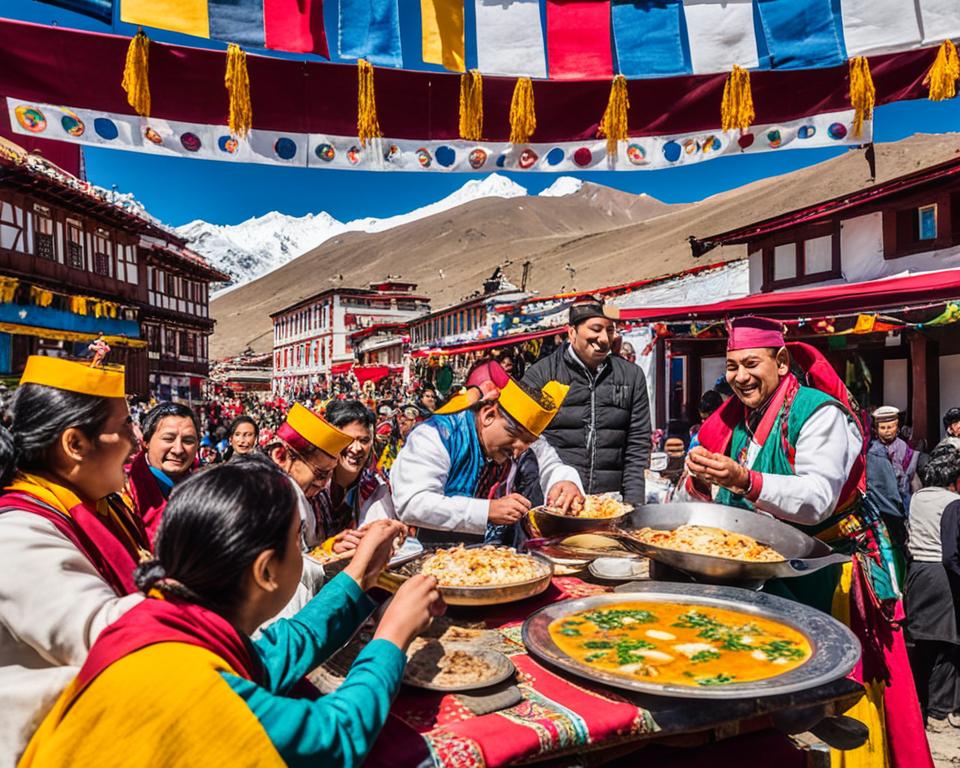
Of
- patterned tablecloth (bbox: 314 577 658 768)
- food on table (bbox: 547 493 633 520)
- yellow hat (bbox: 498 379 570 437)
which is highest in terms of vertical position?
yellow hat (bbox: 498 379 570 437)

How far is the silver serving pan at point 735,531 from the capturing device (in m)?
2.25

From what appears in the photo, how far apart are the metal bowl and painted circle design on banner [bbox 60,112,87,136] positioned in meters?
3.00

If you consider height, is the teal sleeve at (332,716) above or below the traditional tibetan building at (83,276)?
below

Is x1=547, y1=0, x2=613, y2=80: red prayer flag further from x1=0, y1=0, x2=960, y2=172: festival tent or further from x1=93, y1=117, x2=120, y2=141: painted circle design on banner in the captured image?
x1=93, y1=117, x2=120, y2=141: painted circle design on banner

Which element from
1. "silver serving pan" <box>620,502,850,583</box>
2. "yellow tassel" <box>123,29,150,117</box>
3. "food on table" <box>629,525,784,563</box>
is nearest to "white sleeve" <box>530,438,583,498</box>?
"silver serving pan" <box>620,502,850,583</box>

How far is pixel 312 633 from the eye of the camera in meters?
1.78

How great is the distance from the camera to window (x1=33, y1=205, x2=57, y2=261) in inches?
838

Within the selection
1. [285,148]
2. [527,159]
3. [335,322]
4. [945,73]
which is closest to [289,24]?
[285,148]

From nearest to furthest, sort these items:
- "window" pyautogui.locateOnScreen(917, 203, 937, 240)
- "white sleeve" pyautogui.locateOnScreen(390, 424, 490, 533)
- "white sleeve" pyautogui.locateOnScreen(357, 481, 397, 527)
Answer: "white sleeve" pyautogui.locateOnScreen(390, 424, 490, 533), "white sleeve" pyautogui.locateOnScreen(357, 481, 397, 527), "window" pyautogui.locateOnScreen(917, 203, 937, 240)

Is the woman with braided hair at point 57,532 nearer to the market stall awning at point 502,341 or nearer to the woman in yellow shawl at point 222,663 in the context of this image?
the woman in yellow shawl at point 222,663

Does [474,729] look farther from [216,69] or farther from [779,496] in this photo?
[216,69]

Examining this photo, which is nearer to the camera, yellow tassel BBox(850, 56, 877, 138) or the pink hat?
the pink hat

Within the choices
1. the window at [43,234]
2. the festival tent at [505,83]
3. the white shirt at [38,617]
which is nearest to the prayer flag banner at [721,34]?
the festival tent at [505,83]

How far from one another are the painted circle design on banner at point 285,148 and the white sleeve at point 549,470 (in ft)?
7.14
